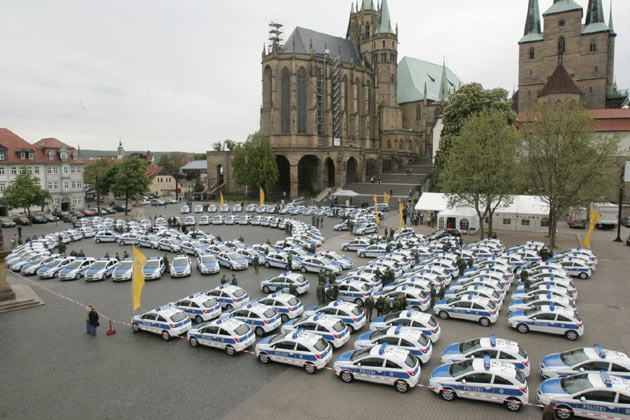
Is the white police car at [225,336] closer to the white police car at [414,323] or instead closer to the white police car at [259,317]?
the white police car at [259,317]

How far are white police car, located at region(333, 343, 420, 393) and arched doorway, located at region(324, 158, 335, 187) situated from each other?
2477 inches

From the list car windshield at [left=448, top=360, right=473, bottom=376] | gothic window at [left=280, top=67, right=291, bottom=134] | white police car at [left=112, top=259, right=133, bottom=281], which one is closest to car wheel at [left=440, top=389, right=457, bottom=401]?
car windshield at [left=448, top=360, right=473, bottom=376]

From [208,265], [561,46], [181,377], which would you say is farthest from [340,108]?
[181,377]

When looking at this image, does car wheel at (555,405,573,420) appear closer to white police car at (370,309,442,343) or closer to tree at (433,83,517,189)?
white police car at (370,309,442,343)

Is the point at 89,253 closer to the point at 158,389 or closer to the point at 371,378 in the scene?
the point at 158,389

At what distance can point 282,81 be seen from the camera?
76.6 meters

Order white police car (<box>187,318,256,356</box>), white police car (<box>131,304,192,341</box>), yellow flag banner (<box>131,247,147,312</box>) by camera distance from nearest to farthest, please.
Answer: white police car (<box>187,318,256,356</box>), white police car (<box>131,304,192,341</box>), yellow flag banner (<box>131,247,147,312</box>)

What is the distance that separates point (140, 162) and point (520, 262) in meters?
57.4

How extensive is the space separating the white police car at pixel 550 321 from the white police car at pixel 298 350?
25.4 feet

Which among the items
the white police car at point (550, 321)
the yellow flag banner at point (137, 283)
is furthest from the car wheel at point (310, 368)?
the yellow flag banner at point (137, 283)

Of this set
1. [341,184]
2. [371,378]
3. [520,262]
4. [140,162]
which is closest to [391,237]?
[520,262]

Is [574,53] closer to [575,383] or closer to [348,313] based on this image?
[348,313]

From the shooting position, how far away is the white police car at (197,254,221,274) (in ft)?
88.2

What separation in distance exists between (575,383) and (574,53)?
7596 centimetres
